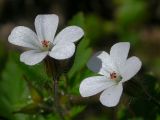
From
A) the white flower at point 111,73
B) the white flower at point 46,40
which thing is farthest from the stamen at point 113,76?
the white flower at point 46,40

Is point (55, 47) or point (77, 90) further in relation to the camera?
point (77, 90)

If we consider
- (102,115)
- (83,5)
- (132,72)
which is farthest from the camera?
(83,5)

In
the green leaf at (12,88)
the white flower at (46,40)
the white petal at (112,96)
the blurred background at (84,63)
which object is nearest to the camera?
the white petal at (112,96)

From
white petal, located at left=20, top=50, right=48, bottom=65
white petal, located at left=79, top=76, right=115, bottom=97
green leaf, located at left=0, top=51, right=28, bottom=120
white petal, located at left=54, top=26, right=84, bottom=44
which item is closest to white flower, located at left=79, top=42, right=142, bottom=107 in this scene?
white petal, located at left=79, top=76, right=115, bottom=97

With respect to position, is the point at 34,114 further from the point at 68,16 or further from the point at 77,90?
the point at 68,16

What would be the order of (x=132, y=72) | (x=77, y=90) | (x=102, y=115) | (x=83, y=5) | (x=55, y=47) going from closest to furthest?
(x=132, y=72), (x=55, y=47), (x=77, y=90), (x=102, y=115), (x=83, y=5)

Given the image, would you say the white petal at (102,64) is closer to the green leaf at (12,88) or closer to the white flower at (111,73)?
the white flower at (111,73)

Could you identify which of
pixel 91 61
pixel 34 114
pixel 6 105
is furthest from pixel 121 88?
pixel 6 105
